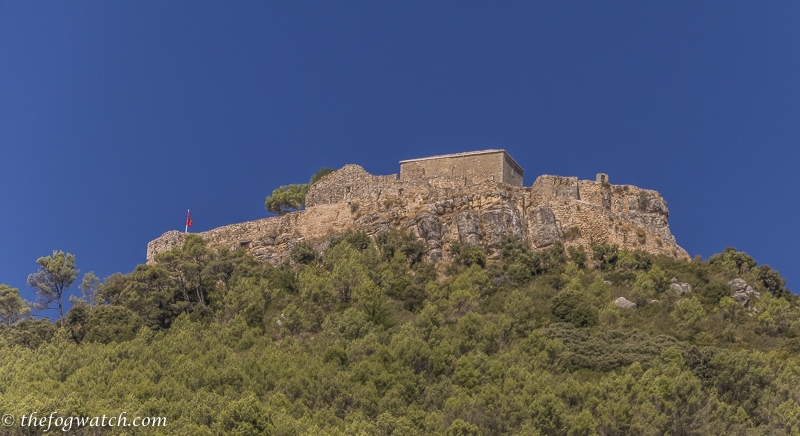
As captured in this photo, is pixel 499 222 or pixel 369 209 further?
pixel 369 209

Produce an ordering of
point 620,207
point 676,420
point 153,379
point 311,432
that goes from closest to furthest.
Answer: point 311,432 → point 676,420 → point 153,379 → point 620,207

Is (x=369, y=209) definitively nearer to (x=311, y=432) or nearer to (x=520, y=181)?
(x=520, y=181)

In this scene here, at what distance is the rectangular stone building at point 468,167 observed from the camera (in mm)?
54781

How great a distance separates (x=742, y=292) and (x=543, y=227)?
11.5 m

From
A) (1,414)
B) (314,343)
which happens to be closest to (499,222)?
(314,343)

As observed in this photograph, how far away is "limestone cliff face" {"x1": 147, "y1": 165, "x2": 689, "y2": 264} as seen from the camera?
168 ft

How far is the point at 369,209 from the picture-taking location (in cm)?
5494

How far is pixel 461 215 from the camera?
5162 cm

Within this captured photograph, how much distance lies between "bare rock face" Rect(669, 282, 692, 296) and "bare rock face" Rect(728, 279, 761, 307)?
2183 mm

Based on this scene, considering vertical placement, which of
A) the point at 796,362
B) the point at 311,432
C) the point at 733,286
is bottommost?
the point at 311,432

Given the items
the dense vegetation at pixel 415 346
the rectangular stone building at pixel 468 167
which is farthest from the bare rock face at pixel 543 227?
the rectangular stone building at pixel 468 167

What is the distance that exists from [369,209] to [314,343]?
57.1 feet

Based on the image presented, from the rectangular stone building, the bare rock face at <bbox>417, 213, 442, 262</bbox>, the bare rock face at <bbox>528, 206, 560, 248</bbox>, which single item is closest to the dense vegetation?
the bare rock face at <bbox>417, 213, 442, 262</bbox>

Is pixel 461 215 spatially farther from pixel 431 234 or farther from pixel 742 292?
pixel 742 292
